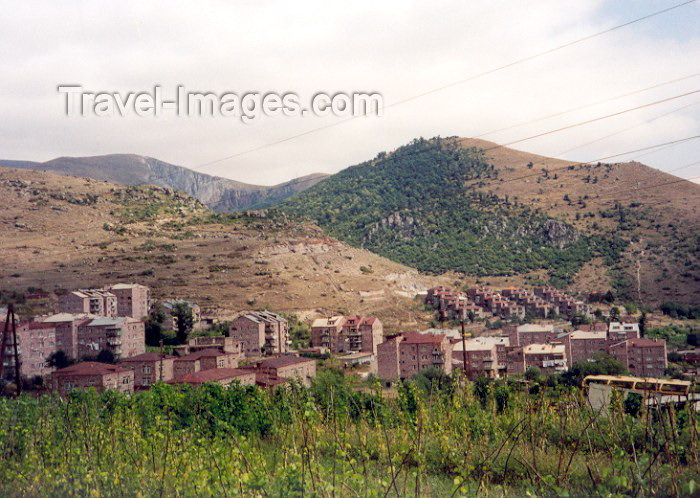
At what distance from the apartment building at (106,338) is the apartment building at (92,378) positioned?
5.66m

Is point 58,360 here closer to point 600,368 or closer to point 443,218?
point 600,368

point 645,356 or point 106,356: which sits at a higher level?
point 645,356

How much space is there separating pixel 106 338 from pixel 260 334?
249 inches

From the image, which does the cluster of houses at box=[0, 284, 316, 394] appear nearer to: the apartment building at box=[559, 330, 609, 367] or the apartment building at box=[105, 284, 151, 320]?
the apartment building at box=[105, 284, 151, 320]

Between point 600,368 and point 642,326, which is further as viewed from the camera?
point 642,326

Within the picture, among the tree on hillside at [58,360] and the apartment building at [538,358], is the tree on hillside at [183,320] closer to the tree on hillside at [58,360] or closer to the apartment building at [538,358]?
the tree on hillside at [58,360]

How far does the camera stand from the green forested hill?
4928cm

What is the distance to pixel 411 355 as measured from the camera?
2391 cm

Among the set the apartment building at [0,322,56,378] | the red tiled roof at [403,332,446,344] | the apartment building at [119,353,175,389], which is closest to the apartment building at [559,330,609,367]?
the red tiled roof at [403,332,446,344]

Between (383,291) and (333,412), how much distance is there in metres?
34.5

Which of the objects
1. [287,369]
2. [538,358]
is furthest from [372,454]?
[538,358]

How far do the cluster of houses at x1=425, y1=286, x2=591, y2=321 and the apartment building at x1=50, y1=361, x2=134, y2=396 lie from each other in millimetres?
18573

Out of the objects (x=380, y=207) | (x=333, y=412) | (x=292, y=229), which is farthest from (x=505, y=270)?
(x=333, y=412)

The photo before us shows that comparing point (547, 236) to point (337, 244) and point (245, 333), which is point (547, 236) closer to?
point (337, 244)
